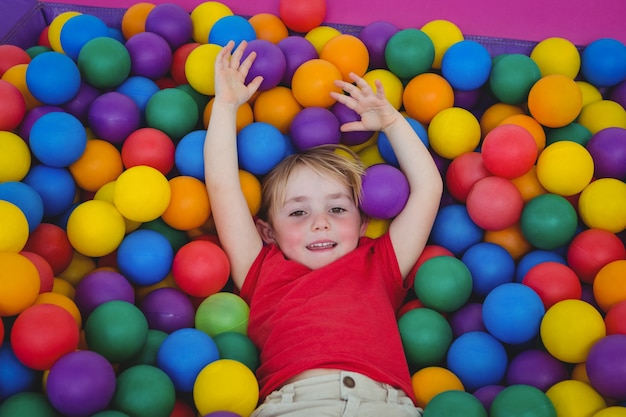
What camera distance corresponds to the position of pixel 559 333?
1.48m

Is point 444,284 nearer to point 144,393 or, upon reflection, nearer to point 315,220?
point 315,220

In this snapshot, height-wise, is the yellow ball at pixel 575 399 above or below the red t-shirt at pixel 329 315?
below

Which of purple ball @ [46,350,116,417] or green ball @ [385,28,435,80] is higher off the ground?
green ball @ [385,28,435,80]

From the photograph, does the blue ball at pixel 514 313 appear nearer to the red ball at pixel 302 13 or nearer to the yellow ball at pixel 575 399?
the yellow ball at pixel 575 399

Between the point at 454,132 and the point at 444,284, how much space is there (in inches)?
18.4

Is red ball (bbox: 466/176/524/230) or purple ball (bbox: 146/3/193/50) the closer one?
red ball (bbox: 466/176/524/230)

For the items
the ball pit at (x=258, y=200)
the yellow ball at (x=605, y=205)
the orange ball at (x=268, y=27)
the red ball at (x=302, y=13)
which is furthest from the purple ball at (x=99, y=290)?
the yellow ball at (x=605, y=205)

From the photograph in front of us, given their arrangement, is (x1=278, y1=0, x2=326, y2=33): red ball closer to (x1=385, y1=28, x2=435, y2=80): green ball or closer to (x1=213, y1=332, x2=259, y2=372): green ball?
(x1=385, y1=28, x2=435, y2=80): green ball

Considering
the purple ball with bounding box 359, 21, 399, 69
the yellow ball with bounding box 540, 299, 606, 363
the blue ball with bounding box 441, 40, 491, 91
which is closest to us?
the yellow ball with bounding box 540, 299, 606, 363

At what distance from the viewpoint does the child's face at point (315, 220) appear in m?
1.70

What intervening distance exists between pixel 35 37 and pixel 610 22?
1.88 m

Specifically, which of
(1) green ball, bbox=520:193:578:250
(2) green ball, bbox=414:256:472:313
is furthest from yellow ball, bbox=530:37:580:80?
(2) green ball, bbox=414:256:472:313

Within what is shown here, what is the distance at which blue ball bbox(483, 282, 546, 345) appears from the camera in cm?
155

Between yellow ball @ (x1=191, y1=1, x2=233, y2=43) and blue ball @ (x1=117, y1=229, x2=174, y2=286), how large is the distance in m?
0.75
